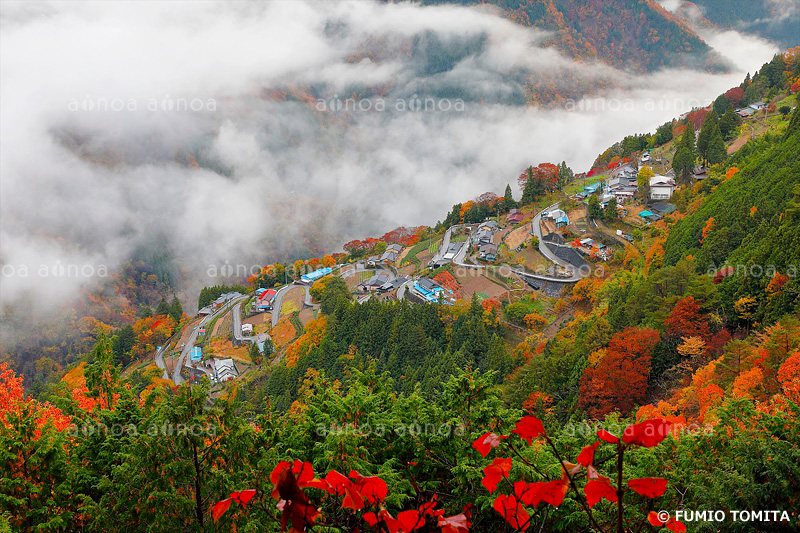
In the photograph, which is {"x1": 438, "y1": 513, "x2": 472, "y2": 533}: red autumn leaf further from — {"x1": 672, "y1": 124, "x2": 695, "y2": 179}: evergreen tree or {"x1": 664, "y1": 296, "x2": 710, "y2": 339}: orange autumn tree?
{"x1": 672, "y1": 124, "x2": 695, "y2": 179}: evergreen tree

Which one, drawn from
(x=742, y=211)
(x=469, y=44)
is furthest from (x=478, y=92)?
(x=742, y=211)

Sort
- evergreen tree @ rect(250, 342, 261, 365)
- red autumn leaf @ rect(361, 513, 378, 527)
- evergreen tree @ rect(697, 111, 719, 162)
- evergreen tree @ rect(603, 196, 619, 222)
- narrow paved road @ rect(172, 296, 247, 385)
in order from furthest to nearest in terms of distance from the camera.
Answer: narrow paved road @ rect(172, 296, 247, 385) → evergreen tree @ rect(697, 111, 719, 162) → evergreen tree @ rect(603, 196, 619, 222) → evergreen tree @ rect(250, 342, 261, 365) → red autumn leaf @ rect(361, 513, 378, 527)

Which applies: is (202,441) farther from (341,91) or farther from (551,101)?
(341,91)

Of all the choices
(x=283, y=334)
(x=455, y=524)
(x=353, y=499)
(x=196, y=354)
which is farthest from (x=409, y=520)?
(x=196, y=354)

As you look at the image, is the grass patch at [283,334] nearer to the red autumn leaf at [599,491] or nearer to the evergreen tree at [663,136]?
the red autumn leaf at [599,491]

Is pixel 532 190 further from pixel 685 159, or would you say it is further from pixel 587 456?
pixel 587 456

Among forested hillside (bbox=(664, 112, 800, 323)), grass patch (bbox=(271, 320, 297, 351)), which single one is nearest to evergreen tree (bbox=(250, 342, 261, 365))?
grass patch (bbox=(271, 320, 297, 351))
